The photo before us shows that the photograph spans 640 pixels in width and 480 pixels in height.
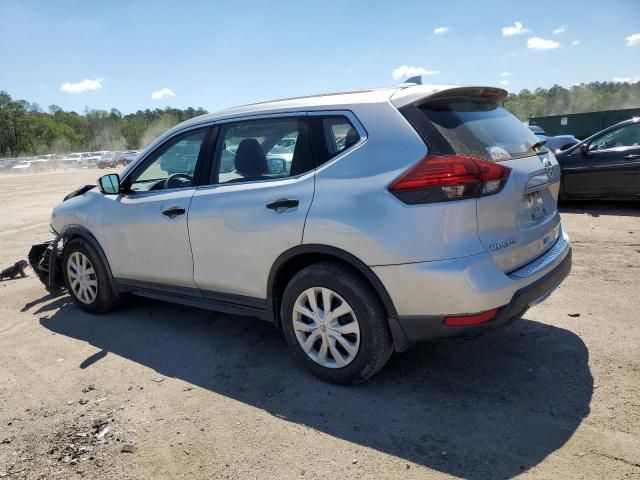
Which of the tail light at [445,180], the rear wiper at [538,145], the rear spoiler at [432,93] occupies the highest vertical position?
the rear spoiler at [432,93]

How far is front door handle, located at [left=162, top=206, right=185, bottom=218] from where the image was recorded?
3.96 m

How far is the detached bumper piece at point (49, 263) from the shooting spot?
5.27 metres

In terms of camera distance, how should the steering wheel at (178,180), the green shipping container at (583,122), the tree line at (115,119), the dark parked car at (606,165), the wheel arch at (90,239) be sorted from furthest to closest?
the tree line at (115,119) → the green shipping container at (583,122) → the dark parked car at (606,165) → the wheel arch at (90,239) → the steering wheel at (178,180)

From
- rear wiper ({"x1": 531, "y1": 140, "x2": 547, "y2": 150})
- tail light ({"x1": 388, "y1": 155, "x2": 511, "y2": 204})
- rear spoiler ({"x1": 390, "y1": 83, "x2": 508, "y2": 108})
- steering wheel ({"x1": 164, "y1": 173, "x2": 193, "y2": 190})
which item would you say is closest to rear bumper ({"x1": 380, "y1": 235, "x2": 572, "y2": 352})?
tail light ({"x1": 388, "y1": 155, "x2": 511, "y2": 204})

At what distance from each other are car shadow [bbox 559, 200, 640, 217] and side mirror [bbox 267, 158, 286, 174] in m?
6.99

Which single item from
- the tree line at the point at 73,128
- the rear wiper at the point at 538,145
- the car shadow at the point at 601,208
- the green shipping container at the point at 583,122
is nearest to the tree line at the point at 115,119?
the tree line at the point at 73,128

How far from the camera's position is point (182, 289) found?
13.6ft

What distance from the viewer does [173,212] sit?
4008mm

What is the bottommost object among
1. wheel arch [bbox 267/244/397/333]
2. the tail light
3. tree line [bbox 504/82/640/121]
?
wheel arch [bbox 267/244/397/333]

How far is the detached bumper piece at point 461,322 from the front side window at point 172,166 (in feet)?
6.95

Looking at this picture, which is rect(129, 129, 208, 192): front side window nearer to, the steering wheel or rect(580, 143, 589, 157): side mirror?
the steering wheel

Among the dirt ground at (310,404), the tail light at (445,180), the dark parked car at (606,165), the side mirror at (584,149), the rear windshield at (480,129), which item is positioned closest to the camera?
the dirt ground at (310,404)

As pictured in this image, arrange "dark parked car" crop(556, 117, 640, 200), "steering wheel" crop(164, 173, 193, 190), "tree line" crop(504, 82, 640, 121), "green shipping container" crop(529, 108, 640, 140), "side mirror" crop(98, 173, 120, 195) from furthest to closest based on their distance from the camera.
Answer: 1. "tree line" crop(504, 82, 640, 121)
2. "green shipping container" crop(529, 108, 640, 140)
3. "dark parked car" crop(556, 117, 640, 200)
4. "side mirror" crop(98, 173, 120, 195)
5. "steering wheel" crop(164, 173, 193, 190)

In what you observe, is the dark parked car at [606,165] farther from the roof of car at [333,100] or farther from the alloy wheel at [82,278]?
the alloy wheel at [82,278]
